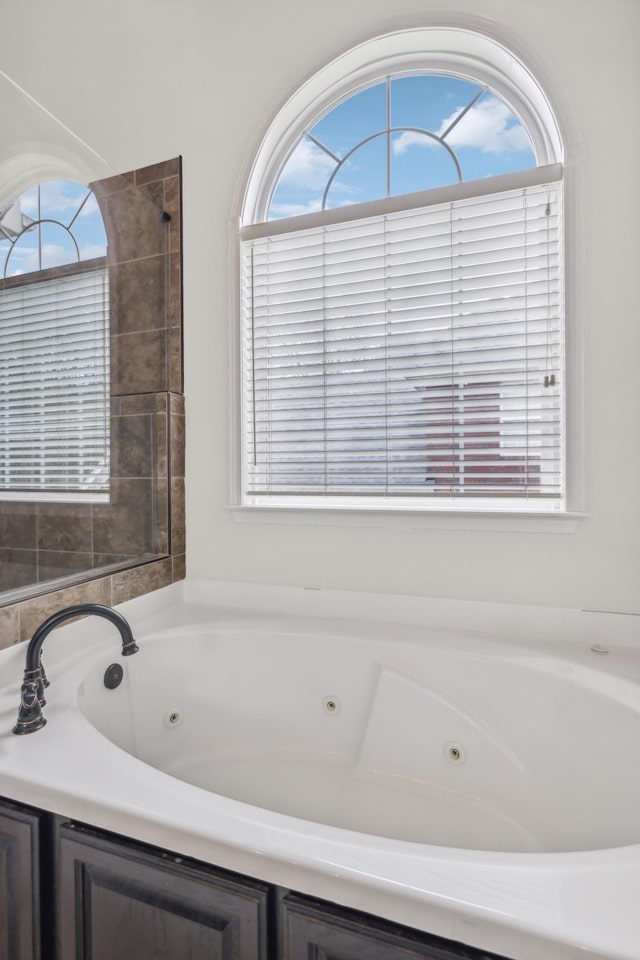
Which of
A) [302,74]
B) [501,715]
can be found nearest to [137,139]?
[302,74]

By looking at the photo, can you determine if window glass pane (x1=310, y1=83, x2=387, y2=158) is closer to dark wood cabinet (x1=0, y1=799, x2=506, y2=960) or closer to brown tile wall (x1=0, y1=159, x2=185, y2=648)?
brown tile wall (x1=0, y1=159, x2=185, y2=648)

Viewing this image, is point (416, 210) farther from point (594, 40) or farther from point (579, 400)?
point (579, 400)

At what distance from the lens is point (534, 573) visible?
4.86 feet

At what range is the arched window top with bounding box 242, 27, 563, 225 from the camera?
5.17ft

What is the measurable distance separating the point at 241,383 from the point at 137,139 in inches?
46.9

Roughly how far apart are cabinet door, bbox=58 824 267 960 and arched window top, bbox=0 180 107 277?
1.94m

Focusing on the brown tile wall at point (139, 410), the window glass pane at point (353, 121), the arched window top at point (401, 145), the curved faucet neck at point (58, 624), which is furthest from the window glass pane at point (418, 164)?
the curved faucet neck at point (58, 624)

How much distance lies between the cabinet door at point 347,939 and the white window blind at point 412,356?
117cm

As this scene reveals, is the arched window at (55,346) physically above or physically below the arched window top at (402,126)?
below

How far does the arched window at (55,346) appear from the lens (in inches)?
72.4

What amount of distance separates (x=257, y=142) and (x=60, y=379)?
1.20 meters

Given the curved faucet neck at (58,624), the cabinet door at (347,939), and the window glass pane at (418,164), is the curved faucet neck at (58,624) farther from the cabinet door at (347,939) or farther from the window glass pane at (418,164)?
the window glass pane at (418,164)

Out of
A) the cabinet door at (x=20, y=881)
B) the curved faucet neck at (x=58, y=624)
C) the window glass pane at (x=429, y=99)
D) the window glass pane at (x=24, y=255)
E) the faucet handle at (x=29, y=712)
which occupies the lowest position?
the cabinet door at (x=20, y=881)

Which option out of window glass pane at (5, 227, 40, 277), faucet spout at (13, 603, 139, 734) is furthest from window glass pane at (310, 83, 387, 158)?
faucet spout at (13, 603, 139, 734)
